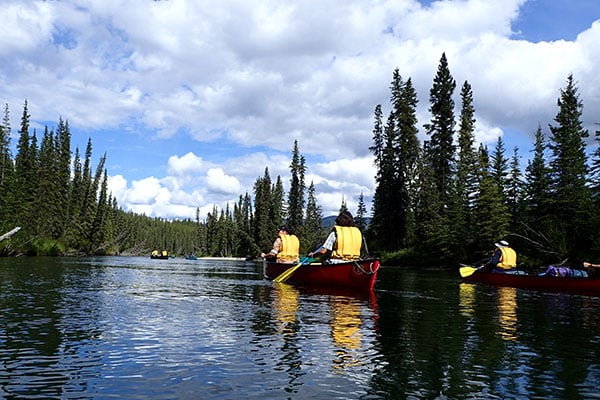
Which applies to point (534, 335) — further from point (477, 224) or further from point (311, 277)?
point (477, 224)

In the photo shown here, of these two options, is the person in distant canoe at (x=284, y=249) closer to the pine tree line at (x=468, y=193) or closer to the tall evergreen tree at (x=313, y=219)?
the pine tree line at (x=468, y=193)

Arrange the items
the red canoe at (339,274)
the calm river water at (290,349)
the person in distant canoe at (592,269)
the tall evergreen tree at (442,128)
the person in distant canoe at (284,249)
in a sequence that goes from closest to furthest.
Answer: the calm river water at (290,349), the red canoe at (339,274), the person in distant canoe at (592,269), the person in distant canoe at (284,249), the tall evergreen tree at (442,128)

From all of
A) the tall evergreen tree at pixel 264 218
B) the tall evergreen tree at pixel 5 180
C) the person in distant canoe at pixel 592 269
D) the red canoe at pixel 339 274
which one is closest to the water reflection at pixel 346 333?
the red canoe at pixel 339 274

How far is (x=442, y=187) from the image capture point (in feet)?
207

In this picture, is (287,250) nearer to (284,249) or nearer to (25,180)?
(284,249)

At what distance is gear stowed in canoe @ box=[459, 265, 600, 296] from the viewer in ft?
80.0

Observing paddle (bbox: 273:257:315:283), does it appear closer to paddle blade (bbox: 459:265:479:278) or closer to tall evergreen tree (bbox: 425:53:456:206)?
paddle blade (bbox: 459:265:479:278)

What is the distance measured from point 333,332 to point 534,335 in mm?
5318

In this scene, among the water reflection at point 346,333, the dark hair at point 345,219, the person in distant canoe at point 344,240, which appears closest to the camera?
the water reflection at point 346,333

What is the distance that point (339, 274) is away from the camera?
78.3 feet

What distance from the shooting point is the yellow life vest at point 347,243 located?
23375 mm

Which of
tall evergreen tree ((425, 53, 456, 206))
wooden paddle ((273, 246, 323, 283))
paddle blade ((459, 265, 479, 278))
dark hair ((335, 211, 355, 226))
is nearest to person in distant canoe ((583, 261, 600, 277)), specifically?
paddle blade ((459, 265, 479, 278))

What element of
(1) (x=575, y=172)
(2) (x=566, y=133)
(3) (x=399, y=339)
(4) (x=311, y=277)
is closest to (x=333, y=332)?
(3) (x=399, y=339)

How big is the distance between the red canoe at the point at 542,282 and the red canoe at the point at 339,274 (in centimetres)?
1026
